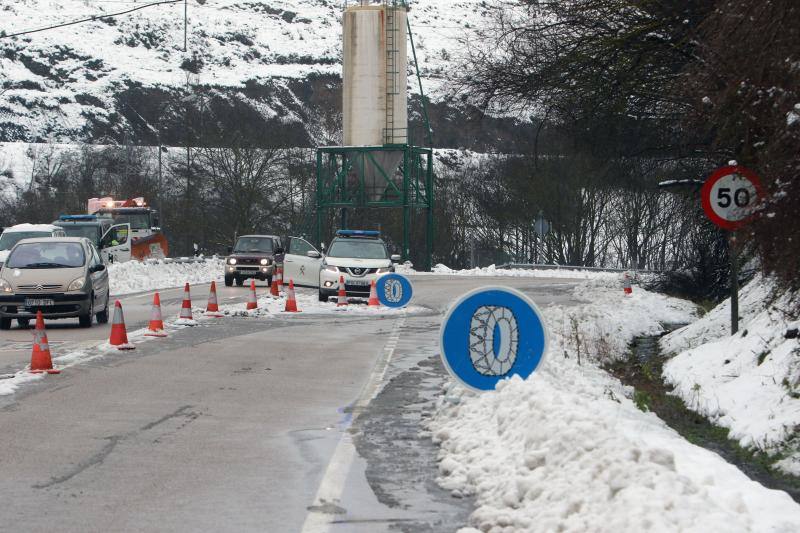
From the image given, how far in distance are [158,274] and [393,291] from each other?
21573 millimetres

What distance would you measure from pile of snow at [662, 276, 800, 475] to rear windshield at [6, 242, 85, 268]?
39.9 feet

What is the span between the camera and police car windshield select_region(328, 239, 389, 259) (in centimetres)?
3262

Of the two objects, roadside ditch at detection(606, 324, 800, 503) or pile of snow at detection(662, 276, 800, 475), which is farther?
pile of snow at detection(662, 276, 800, 475)

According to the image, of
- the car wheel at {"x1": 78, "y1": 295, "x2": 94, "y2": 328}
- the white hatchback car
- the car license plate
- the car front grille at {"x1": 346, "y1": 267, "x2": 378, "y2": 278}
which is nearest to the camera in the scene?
the car license plate

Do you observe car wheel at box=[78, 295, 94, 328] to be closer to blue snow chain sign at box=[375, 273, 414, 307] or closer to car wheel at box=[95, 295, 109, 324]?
car wheel at box=[95, 295, 109, 324]

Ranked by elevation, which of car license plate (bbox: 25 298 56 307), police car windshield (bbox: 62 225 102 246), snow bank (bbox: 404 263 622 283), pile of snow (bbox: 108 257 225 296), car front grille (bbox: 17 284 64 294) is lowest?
snow bank (bbox: 404 263 622 283)

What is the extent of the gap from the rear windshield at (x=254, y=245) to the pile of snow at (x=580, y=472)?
3287 cm

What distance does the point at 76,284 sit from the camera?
23.0m

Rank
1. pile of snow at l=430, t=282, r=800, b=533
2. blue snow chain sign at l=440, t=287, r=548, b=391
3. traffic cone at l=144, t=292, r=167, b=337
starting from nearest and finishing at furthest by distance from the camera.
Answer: pile of snow at l=430, t=282, r=800, b=533
blue snow chain sign at l=440, t=287, r=548, b=391
traffic cone at l=144, t=292, r=167, b=337

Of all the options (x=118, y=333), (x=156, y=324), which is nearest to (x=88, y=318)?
(x=156, y=324)

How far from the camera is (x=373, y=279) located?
31.3m

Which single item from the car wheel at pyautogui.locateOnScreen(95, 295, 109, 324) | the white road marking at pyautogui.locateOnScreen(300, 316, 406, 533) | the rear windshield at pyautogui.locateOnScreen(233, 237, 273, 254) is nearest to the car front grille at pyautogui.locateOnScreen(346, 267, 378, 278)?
the car wheel at pyautogui.locateOnScreen(95, 295, 109, 324)

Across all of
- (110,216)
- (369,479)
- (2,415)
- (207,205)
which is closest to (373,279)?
(2,415)

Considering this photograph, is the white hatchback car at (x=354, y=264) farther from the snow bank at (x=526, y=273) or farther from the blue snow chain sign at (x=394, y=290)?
the snow bank at (x=526, y=273)
